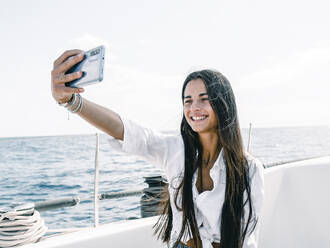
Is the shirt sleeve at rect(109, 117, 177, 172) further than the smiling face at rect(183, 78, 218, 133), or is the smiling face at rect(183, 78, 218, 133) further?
the smiling face at rect(183, 78, 218, 133)

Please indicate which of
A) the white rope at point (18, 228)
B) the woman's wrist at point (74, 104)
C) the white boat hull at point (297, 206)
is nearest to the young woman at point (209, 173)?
the woman's wrist at point (74, 104)

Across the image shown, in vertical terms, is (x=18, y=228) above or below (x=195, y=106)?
below

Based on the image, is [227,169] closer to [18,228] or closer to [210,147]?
[210,147]

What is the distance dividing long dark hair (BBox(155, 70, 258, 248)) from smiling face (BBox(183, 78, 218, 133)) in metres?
0.02

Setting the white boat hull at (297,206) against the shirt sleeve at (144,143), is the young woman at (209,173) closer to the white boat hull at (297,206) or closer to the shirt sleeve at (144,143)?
the shirt sleeve at (144,143)

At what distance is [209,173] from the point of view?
4.28ft

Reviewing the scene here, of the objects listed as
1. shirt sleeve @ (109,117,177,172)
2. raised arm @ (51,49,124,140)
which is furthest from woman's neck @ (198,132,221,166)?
raised arm @ (51,49,124,140)

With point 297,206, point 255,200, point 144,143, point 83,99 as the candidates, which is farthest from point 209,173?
point 297,206

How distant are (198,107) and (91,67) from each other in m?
0.58

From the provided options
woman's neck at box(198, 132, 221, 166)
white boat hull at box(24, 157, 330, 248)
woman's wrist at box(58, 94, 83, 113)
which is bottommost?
white boat hull at box(24, 157, 330, 248)

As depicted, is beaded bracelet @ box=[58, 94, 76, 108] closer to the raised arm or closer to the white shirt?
the raised arm

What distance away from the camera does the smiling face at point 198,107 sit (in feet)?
3.95

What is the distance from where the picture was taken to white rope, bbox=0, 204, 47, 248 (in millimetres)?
1299

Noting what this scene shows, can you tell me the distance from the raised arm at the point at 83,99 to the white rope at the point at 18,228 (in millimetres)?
674
